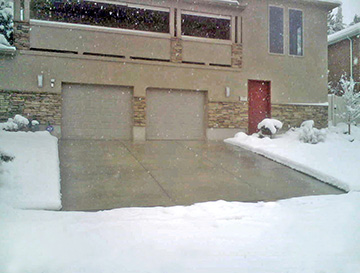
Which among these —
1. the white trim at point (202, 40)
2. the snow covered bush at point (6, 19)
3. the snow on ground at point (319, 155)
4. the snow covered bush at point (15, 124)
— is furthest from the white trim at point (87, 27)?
the snow on ground at point (319, 155)

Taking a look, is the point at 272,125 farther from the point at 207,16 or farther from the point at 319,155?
the point at 207,16

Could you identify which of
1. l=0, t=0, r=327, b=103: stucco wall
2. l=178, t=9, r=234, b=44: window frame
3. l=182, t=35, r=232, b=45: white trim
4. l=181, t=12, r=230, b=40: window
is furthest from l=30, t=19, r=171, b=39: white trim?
l=181, t=12, r=230, b=40: window

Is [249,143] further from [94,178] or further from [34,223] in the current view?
[34,223]

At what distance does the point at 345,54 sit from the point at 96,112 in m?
13.8

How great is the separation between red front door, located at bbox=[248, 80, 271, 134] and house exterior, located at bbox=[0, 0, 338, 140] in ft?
0.13

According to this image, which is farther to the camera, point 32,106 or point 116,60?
point 116,60

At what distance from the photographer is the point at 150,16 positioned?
12.8 metres

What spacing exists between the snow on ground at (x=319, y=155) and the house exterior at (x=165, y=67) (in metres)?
2.07

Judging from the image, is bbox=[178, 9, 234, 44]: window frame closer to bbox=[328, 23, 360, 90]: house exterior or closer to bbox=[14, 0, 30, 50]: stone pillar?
bbox=[14, 0, 30, 50]: stone pillar

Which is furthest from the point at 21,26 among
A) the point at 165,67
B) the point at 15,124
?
the point at 165,67

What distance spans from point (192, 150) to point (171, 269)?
7020mm

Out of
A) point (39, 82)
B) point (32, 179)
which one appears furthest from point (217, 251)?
point (39, 82)

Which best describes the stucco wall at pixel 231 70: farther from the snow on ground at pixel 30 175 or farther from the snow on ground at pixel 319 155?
the snow on ground at pixel 30 175

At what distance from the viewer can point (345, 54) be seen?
57.6 feet
